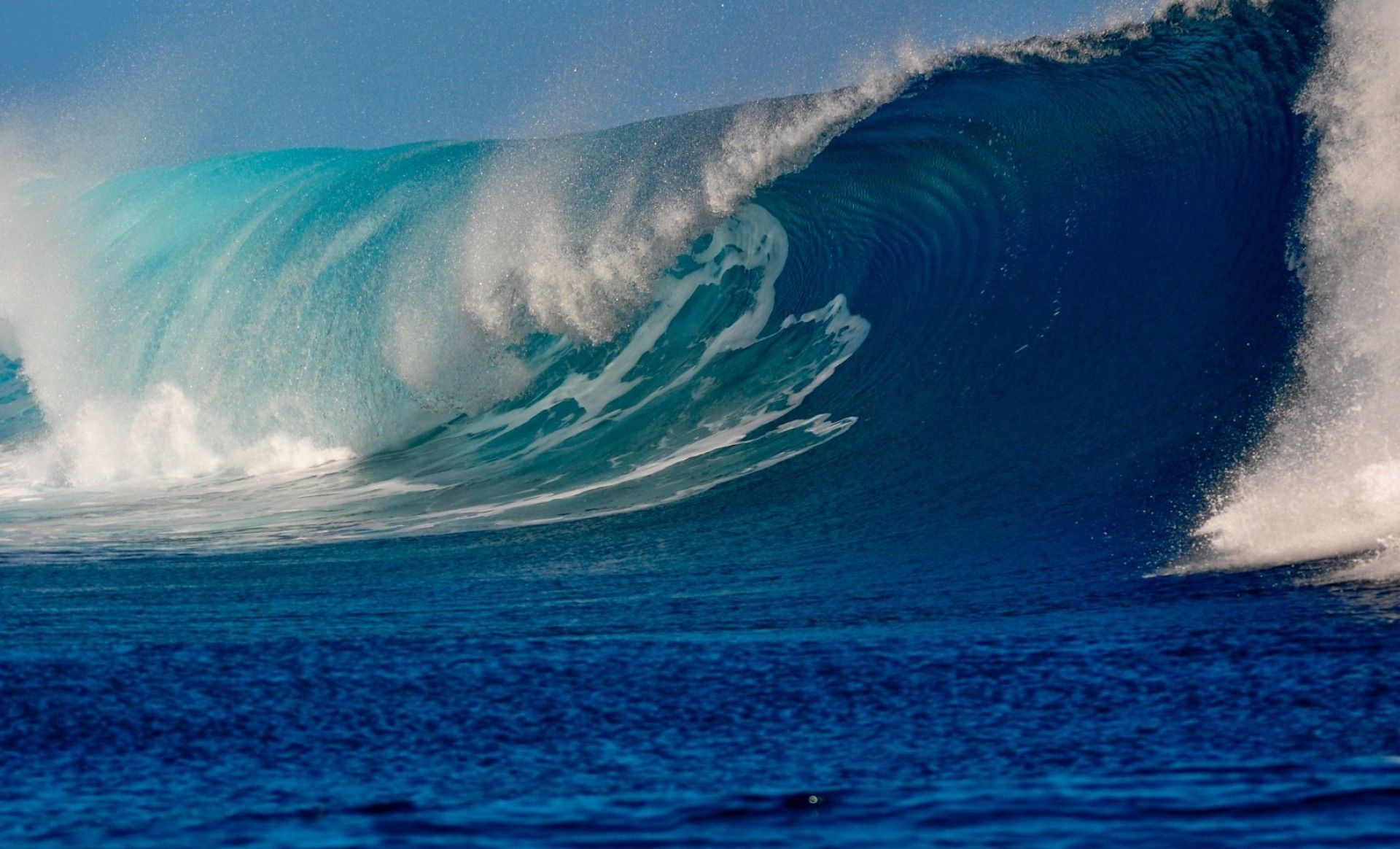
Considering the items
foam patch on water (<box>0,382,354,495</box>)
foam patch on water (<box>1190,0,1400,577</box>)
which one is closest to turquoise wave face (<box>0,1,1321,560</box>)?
foam patch on water (<box>0,382,354,495</box>)

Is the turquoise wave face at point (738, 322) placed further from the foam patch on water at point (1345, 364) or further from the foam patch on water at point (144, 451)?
the foam patch on water at point (1345, 364)

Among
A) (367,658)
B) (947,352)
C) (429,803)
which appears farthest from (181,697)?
(947,352)

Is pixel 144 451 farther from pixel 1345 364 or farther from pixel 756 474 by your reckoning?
pixel 1345 364

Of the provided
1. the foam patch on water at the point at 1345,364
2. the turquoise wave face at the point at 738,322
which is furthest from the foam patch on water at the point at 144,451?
the foam patch on water at the point at 1345,364

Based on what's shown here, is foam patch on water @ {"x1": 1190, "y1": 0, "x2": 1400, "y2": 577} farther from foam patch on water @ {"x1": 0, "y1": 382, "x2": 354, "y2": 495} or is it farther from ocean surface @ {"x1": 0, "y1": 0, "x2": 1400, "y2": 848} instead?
foam patch on water @ {"x1": 0, "y1": 382, "x2": 354, "y2": 495}

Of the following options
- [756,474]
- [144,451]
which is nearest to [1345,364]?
[756,474]

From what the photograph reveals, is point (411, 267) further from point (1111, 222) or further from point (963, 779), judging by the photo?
point (963, 779)

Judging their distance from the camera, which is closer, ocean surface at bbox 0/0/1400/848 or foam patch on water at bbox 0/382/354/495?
ocean surface at bbox 0/0/1400/848
